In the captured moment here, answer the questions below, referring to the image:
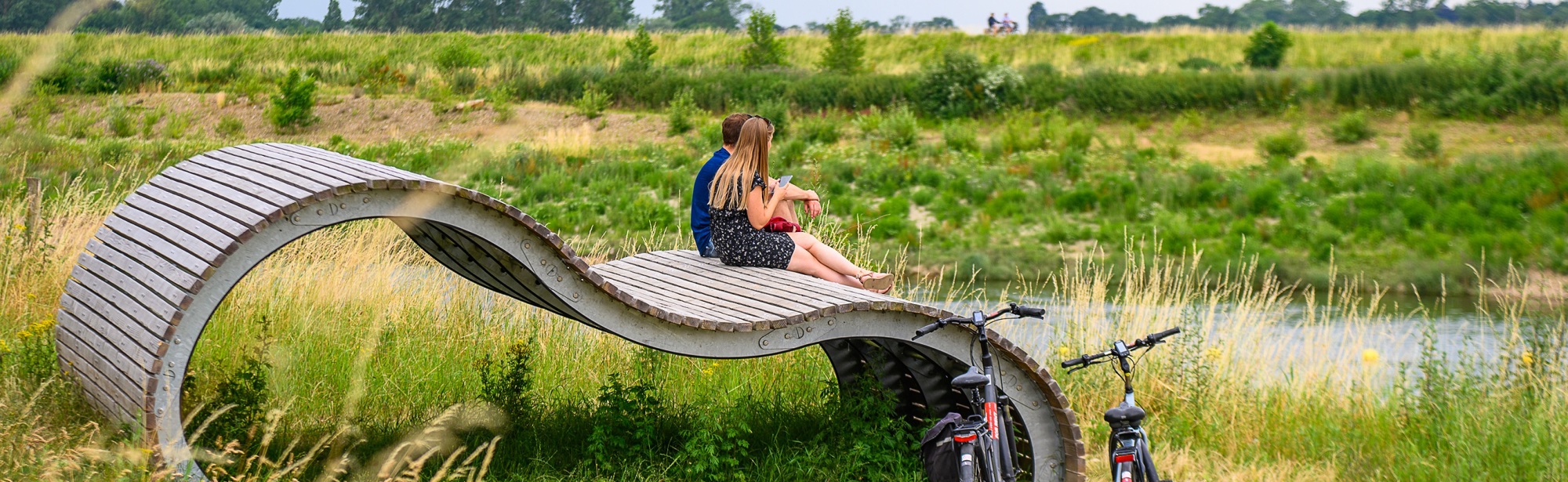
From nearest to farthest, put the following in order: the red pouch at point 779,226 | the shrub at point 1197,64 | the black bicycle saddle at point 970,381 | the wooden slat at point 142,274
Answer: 1. the wooden slat at point 142,274
2. the black bicycle saddle at point 970,381
3. the red pouch at point 779,226
4. the shrub at point 1197,64

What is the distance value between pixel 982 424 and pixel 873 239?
13746 millimetres

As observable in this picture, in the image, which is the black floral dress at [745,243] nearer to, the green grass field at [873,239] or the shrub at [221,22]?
the green grass field at [873,239]

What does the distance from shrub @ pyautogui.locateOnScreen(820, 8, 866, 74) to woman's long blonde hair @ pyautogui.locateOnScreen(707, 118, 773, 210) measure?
81.1 ft

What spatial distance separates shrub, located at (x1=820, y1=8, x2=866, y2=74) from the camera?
3020cm

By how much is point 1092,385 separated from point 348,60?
91.1 ft

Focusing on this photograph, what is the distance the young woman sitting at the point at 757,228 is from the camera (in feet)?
15.9

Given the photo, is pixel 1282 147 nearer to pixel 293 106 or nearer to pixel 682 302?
pixel 293 106

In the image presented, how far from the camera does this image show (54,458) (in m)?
3.39

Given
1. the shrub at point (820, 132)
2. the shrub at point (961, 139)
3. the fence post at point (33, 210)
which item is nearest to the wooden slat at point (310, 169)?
the fence post at point (33, 210)

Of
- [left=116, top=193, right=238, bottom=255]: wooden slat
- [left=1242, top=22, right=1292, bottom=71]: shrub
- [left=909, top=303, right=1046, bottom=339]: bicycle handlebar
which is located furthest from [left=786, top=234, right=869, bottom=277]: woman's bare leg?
[left=1242, top=22, right=1292, bottom=71]: shrub

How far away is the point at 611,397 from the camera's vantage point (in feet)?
15.7

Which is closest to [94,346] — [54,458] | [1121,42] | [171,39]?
[54,458]

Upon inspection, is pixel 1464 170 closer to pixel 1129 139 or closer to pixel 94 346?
pixel 1129 139

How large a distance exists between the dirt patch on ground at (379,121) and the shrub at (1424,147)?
12.8 meters
